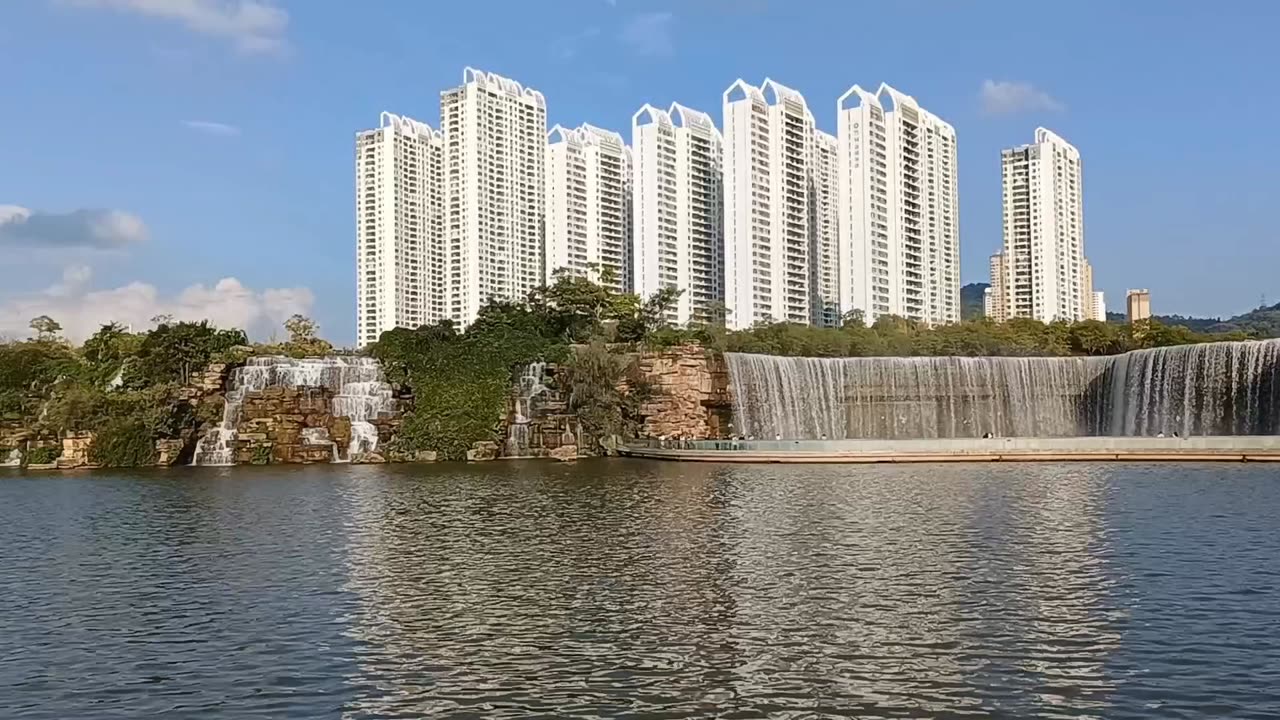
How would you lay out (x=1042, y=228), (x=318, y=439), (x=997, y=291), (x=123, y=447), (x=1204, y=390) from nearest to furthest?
(x=1204, y=390)
(x=123, y=447)
(x=318, y=439)
(x=1042, y=228)
(x=997, y=291)

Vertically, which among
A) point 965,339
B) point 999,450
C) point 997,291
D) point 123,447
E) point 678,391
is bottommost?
point 999,450

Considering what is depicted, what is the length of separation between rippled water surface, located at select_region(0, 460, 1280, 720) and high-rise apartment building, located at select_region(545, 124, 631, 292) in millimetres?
67576

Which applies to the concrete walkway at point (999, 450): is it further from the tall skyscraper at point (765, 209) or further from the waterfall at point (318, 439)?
the tall skyscraper at point (765, 209)

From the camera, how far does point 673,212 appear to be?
86875mm

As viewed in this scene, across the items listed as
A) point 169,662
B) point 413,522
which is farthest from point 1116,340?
point 169,662

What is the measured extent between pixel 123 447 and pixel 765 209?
48397 mm

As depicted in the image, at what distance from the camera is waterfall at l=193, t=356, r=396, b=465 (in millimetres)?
48250

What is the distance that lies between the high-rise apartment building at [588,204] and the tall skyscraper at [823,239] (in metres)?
17.2

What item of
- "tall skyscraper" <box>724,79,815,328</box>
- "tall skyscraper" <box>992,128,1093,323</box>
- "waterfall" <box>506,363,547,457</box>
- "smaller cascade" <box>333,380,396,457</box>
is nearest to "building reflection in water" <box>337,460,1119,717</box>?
"smaller cascade" <box>333,380,396,457</box>

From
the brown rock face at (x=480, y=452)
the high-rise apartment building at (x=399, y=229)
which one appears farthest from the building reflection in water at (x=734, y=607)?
the high-rise apartment building at (x=399, y=229)

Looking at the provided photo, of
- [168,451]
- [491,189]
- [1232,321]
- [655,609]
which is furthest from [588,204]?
[1232,321]

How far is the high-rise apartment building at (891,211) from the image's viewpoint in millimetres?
82625

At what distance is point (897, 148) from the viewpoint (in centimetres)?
8500

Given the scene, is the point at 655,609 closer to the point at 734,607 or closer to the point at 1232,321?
the point at 734,607
